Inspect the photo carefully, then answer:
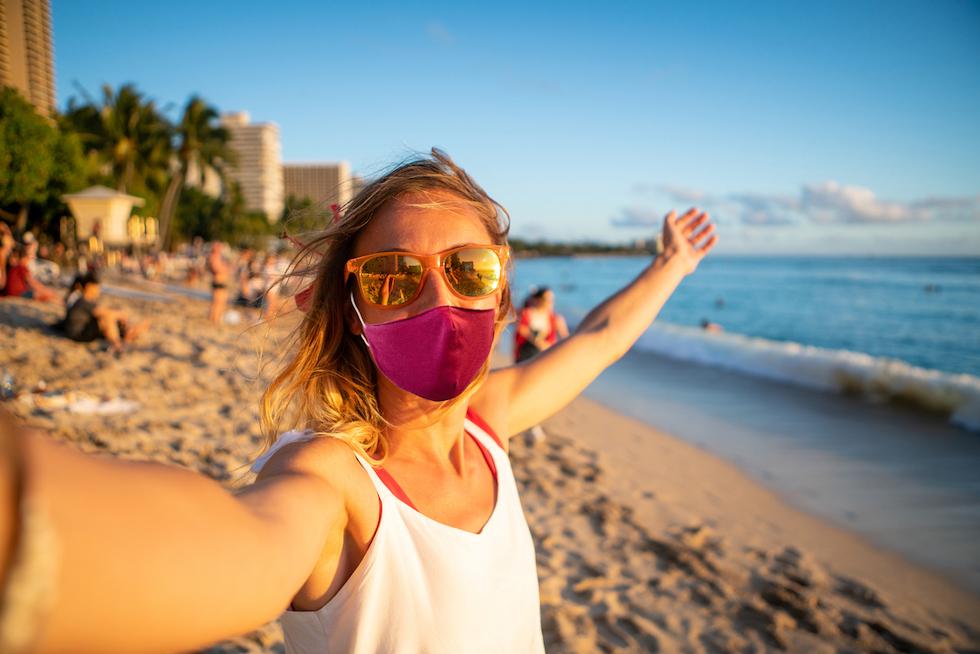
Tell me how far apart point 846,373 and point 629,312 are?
11822 mm

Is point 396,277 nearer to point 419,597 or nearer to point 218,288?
point 419,597

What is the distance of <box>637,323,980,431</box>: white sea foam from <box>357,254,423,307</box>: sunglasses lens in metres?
10.7

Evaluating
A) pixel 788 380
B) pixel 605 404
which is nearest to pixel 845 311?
pixel 788 380

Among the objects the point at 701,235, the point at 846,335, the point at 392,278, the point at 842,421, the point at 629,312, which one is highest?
the point at 701,235

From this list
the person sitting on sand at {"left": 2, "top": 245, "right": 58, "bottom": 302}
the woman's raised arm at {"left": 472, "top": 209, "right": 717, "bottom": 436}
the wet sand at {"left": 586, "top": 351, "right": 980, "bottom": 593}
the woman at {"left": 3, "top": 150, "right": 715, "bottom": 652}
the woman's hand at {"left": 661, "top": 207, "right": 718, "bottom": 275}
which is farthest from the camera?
the person sitting on sand at {"left": 2, "top": 245, "right": 58, "bottom": 302}

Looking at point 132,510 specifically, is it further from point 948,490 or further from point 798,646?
point 948,490

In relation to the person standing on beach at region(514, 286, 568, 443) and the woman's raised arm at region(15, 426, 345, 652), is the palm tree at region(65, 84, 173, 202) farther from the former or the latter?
the woman's raised arm at region(15, 426, 345, 652)

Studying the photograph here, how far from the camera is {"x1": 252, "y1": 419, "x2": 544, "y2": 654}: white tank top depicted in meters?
1.24

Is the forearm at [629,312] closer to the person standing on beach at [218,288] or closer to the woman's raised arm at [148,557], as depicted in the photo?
the woman's raised arm at [148,557]

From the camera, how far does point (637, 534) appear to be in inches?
196

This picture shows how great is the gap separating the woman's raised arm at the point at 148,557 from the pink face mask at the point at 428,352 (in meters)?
0.65

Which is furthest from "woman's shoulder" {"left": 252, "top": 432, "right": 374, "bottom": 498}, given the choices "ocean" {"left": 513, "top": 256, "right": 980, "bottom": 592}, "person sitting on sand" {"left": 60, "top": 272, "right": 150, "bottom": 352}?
"person sitting on sand" {"left": 60, "top": 272, "right": 150, "bottom": 352}

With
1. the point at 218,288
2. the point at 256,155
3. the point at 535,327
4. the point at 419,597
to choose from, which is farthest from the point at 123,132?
the point at 256,155

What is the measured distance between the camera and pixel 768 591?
4.17m
